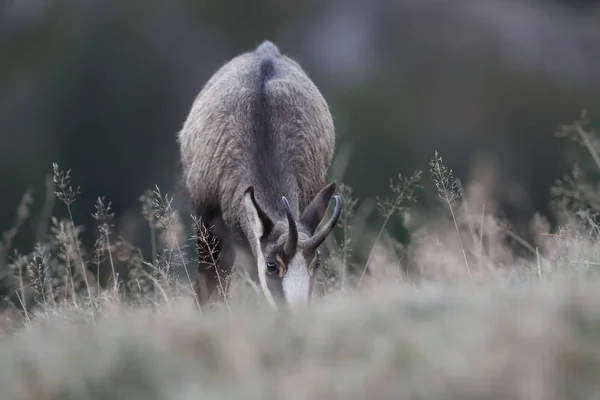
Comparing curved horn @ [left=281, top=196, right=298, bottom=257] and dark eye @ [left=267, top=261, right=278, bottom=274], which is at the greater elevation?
curved horn @ [left=281, top=196, right=298, bottom=257]

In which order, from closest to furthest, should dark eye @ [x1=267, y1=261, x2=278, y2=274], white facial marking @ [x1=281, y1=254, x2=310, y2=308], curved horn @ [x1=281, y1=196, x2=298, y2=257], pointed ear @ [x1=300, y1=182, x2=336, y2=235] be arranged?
white facial marking @ [x1=281, y1=254, x2=310, y2=308] < curved horn @ [x1=281, y1=196, x2=298, y2=257] < dark eye @ [x1=267, y1=261, x2=278, y2=274] < pointed ear @ [x1=300, y1=182, x2=336, y2=235]

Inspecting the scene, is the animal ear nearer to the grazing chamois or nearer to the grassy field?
the grazing chamois

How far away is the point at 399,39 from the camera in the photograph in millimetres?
48000

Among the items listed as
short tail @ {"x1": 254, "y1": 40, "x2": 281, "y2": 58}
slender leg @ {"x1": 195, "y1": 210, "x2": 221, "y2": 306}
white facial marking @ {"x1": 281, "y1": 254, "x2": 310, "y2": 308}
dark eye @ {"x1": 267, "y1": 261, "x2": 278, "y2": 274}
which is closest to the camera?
white facial marking @ {"x1": 281, "y1": 254, "x2": 310, "y2": 308}

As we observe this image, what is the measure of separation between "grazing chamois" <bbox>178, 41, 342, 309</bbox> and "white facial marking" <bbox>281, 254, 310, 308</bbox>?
1.02 ft

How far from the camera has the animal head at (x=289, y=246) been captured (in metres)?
8.86

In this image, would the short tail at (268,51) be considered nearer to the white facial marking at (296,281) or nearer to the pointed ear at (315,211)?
the pointed ear at (315,211)

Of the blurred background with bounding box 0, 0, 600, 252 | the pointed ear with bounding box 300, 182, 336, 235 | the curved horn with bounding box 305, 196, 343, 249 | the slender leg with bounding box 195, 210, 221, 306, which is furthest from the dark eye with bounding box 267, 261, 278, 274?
the blurred background with bounding box 0, 0, 600, 252

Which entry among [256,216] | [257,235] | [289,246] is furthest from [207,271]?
[289,246]

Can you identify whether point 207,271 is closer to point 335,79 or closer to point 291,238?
point 291,238

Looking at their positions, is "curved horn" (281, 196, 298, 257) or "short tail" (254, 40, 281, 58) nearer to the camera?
"curved horn" (281, 196, 298, 257)

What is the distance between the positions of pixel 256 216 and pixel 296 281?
85 cm

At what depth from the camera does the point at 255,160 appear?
34.1 feet

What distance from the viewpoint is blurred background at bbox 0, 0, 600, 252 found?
37.5 metres
